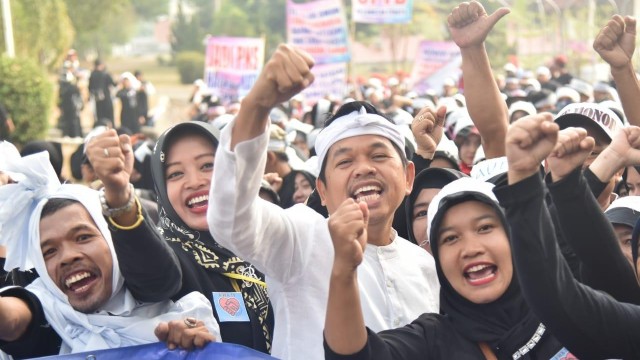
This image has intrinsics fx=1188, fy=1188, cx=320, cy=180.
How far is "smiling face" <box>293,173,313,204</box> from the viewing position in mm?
7680

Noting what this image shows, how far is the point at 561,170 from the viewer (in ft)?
10.5

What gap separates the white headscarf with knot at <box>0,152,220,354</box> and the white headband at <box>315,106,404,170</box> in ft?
2.33

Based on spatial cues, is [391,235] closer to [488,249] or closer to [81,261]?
[488,249]

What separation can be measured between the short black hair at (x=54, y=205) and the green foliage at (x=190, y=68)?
5194cm

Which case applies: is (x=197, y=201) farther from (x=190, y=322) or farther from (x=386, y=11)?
(x=386, y=11)

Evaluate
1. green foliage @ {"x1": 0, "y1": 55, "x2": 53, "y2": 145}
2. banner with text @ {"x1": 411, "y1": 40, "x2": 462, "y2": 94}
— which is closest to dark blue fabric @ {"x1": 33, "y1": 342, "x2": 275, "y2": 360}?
banner with text @ {"x1": 411, "y1": 40, "x2": 462, "y2": 94}

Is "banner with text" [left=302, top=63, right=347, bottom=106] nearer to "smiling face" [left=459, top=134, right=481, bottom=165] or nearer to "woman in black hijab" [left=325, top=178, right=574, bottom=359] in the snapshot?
"smiling face" [left=459, top=134, right=481, bottom=165]

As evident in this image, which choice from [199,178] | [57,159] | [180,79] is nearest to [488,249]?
[199,178]

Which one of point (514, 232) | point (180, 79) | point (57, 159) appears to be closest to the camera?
point (514, 232)

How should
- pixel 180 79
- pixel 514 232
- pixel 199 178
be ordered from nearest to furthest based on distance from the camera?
pixel 514 232 → pixel 199 178 → pixel 180 79

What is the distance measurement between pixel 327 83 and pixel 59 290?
14803 millimetres

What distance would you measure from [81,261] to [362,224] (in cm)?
109

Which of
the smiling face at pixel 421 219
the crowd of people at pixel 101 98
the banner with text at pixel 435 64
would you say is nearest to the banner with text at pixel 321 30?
the banner with text at pixel 435 64

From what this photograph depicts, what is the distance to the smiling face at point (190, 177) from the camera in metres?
4.48
